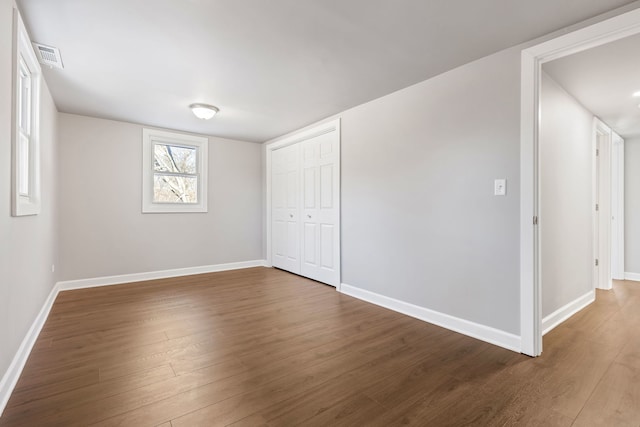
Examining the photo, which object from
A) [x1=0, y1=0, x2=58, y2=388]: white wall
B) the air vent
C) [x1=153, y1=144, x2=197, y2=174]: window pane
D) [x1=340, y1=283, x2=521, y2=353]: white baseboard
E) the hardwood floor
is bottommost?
the hardwood floor

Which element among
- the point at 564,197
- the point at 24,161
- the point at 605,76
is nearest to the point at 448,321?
the point at 564,197

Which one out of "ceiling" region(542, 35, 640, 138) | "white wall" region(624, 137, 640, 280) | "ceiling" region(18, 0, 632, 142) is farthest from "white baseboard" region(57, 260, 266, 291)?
"white wall" region(624, 137, 640, 280)

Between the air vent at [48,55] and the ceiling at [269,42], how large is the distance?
0.20 feet

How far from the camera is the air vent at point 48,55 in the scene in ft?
7.67

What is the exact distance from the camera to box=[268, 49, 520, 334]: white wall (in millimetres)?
2328

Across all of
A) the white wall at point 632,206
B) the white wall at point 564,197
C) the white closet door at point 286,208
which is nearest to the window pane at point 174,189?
the white closet door at point 286,208

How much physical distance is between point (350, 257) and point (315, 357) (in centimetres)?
170

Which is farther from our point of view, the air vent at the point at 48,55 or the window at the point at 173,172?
the window at the point at 173,172

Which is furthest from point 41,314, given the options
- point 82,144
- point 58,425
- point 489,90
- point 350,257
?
point 489,90

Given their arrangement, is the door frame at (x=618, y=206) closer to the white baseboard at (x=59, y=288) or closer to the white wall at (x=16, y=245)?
the white baseboard at (x=59, y=288)

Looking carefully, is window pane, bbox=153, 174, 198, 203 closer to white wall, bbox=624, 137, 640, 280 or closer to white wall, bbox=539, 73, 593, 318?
white wall, bbox=539, 73, 593, 318

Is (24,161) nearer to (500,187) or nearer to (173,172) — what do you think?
(173,172)

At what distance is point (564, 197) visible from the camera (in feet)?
9.57

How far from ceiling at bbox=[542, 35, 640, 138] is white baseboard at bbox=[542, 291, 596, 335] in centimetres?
209
